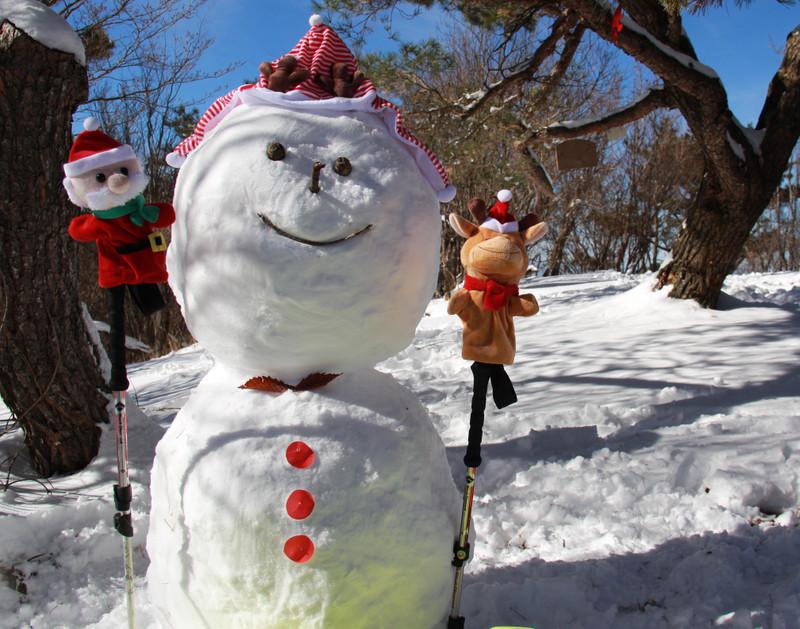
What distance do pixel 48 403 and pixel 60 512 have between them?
68 cm

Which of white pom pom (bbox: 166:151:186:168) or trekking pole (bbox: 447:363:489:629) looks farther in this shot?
white pom pom (bbox: 166:151:186:168)

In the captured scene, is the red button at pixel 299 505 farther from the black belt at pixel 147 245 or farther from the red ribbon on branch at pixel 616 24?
the red ribbon on branch at pixel 616 24

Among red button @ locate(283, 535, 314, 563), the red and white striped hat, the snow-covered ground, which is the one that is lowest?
the snow-covered ground

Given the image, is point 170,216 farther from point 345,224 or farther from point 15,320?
point 15,320

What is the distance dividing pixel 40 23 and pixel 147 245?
1956mm

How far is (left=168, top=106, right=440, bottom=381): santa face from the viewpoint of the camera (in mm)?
1522

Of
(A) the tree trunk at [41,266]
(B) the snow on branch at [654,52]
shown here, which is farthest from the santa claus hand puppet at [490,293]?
(B) the snow on branch at [654,52]

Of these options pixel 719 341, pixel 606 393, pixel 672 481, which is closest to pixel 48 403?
pixel 672 481

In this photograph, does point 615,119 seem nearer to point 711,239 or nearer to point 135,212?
point 711,239

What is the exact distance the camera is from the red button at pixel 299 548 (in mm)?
1485

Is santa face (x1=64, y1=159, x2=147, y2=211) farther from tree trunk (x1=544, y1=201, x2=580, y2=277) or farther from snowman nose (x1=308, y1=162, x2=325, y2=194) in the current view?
tree trunk (x1=544, y1=201, x2=580, y2=277)

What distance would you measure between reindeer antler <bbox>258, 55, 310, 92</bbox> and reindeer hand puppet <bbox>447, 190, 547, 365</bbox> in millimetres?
587

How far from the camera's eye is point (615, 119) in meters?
6.04

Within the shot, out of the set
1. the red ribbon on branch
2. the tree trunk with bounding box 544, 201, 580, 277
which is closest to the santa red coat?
the red ribbon on branch
